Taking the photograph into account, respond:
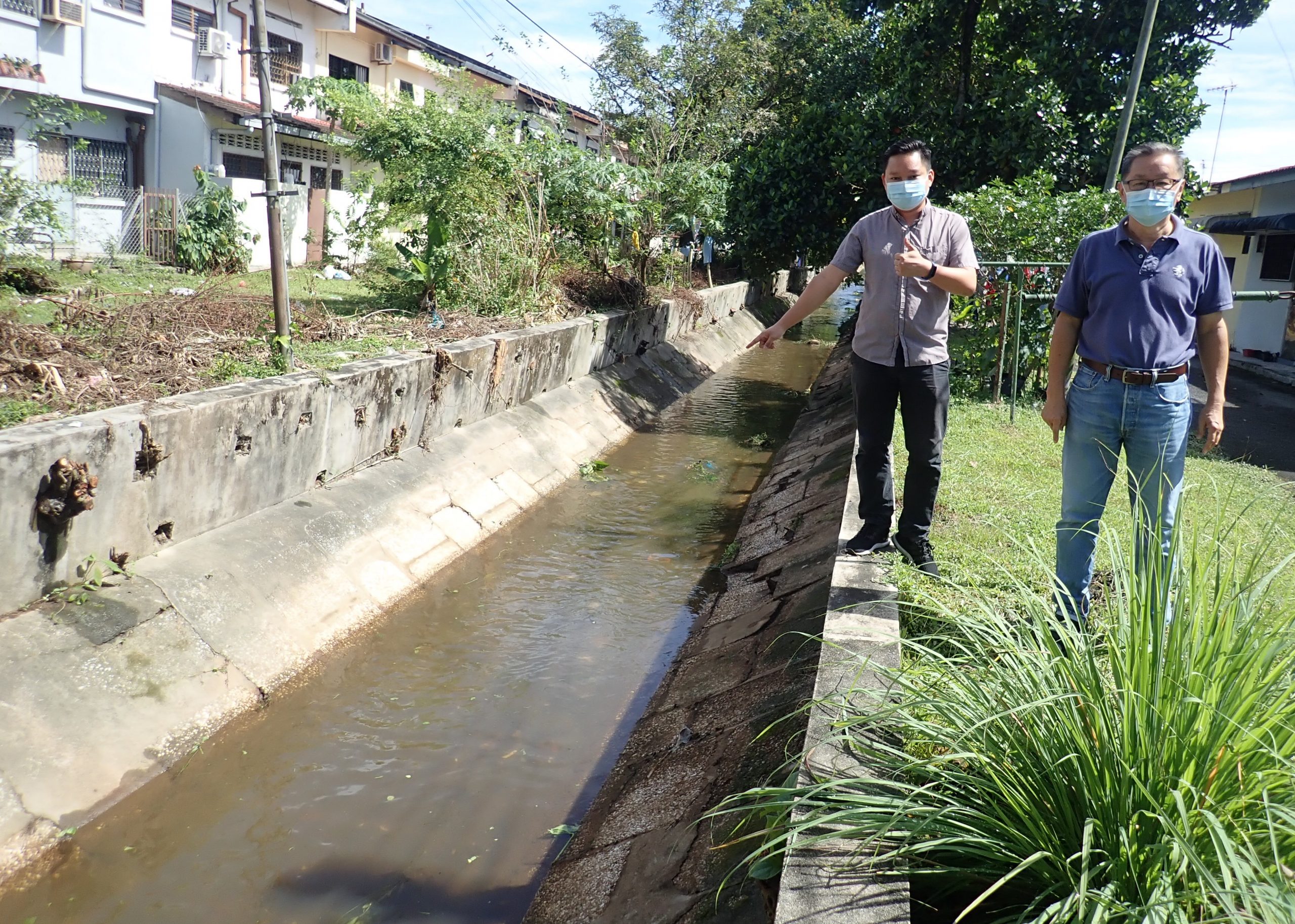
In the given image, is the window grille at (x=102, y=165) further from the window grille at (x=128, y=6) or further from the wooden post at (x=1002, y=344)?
the wooden post at (x=1002, y=344)

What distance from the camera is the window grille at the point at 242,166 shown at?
18.7 meters

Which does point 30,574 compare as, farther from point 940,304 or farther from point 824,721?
point 940,304

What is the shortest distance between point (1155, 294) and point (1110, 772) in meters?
1.99

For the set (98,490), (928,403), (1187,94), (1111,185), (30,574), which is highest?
(1187,94)

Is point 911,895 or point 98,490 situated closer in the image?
point 911,895

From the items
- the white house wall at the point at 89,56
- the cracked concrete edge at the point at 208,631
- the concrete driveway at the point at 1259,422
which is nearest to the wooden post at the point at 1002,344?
the concrete driveway at the point at 1259,422

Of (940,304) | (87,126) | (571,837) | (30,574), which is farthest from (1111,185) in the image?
(87,126)

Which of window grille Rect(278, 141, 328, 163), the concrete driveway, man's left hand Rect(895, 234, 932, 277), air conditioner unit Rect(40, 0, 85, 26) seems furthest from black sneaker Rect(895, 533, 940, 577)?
window grille Rect(278, 141, 328, 163)

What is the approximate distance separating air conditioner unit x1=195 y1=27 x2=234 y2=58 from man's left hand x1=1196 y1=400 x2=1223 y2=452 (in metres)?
19.3

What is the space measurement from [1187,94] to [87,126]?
16102 mm

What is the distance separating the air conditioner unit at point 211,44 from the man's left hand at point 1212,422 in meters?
19.3

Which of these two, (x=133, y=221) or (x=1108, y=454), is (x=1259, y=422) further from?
(x=133, y=221)

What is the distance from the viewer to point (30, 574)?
4461 millimetres

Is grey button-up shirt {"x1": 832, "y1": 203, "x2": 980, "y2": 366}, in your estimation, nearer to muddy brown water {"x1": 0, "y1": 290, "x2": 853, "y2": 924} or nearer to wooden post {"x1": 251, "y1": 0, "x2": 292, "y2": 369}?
muddy brown water {"x1": 0, "y1": 290, "x2": 853, "y2": 924}
